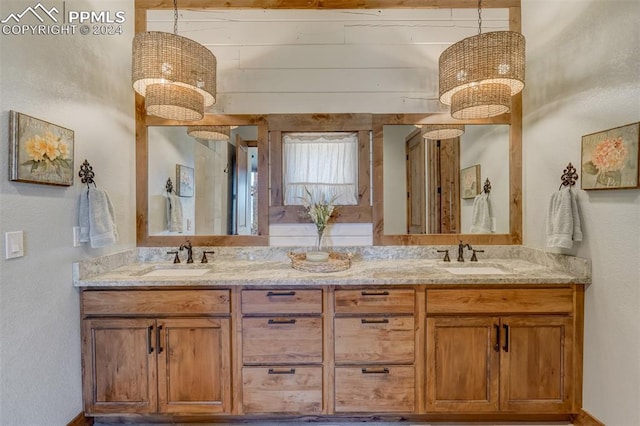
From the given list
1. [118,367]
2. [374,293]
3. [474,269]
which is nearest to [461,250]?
[474,269]

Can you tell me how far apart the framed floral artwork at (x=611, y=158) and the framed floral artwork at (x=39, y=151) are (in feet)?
9.91

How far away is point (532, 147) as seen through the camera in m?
2.32

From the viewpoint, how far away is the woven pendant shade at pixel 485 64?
68.7 inches

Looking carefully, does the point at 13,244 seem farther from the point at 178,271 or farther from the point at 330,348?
the point at 330,348

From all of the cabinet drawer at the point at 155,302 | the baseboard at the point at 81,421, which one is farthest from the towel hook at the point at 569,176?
the baseboard at the point at 81,421

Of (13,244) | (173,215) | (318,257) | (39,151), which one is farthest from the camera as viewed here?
(173,215)

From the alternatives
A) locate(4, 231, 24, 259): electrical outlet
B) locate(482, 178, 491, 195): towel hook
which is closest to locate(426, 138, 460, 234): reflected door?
locate(482, 178, 491, 195): towel hook

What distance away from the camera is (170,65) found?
1753 millimetres

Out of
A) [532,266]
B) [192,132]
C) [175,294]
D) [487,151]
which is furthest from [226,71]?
[532,266]

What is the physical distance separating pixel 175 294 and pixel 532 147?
9.11ft

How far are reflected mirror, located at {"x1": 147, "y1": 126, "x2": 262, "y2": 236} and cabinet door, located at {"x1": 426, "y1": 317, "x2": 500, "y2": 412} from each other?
156 centimetres

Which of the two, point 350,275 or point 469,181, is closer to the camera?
point 350,275

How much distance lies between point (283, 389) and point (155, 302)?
0.96m

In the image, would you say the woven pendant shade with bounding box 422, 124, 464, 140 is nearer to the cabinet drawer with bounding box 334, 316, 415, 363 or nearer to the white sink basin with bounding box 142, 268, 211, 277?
the cabinet drawer with bounding box 334, 316, 415, 363
